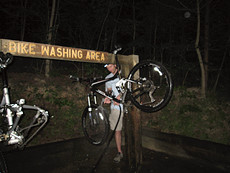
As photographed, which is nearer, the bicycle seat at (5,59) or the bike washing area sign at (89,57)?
the bicycle seat at (5,59)

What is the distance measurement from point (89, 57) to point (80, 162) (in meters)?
3.15

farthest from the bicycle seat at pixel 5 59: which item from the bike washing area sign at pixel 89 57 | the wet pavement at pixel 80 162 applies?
the wet pavement at pixel 80 162

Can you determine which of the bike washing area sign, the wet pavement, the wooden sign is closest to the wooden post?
the bike washing area sign

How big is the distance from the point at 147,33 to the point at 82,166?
11.9 m

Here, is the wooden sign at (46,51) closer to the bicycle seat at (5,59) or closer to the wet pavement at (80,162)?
the bicycle seat at (5,59)

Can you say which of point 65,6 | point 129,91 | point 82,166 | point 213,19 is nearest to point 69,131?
point 82,166

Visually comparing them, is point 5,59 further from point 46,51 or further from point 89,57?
point 89,57

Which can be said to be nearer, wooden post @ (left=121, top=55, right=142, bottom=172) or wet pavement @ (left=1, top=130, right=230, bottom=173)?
wooden post @ (left=121, top=55, right=142, bottom=172)

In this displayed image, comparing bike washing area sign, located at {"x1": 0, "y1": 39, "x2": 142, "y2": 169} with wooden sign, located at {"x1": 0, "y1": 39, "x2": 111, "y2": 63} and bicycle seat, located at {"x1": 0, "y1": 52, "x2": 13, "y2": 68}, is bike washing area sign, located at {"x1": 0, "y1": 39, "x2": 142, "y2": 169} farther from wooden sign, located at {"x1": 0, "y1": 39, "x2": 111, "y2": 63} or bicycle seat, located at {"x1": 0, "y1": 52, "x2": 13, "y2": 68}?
bicycle seat, located at {"x1": 0, "y1": 52, "x2": 13, "y2": 68}

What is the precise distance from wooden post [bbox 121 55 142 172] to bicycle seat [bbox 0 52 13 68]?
2.26m

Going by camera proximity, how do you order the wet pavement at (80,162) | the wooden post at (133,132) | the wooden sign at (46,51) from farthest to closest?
the wet pavement at (80,162)
the wooden post at (133,132)
the wooden sign at (46,51)

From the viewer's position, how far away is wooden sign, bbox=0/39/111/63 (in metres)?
2.25

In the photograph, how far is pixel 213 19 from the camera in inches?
313

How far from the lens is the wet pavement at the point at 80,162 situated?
390 cm
